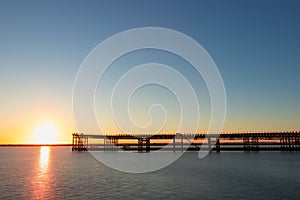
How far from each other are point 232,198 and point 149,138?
436 ft

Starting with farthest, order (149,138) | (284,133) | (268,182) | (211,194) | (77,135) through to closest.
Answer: (77,135) < (149,138) < (284,133) < (268,182) < (211,194)

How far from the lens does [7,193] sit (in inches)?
1358

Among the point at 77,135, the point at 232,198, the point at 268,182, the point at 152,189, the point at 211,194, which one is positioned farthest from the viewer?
the point at 77,135

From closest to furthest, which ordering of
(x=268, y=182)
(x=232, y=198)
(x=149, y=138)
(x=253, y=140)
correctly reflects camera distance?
(x=232, y=198) → (x=268, y=182) → (x=253, y=140) → (x=149, y=138)

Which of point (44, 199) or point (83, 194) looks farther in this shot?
point (83, 194)

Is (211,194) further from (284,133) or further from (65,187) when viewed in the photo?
(284,133)

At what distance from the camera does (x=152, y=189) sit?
3675 cm

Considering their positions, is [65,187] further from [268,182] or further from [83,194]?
[268,182]

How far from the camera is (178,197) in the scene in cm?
3172

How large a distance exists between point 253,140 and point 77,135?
303ft

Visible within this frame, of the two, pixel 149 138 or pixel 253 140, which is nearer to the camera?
pixel 253 140

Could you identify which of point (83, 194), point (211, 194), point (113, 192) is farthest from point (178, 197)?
point (83, 194)

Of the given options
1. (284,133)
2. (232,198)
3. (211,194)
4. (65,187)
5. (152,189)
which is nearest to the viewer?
(232,198)

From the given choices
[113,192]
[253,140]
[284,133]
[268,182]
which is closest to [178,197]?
[113,192]
